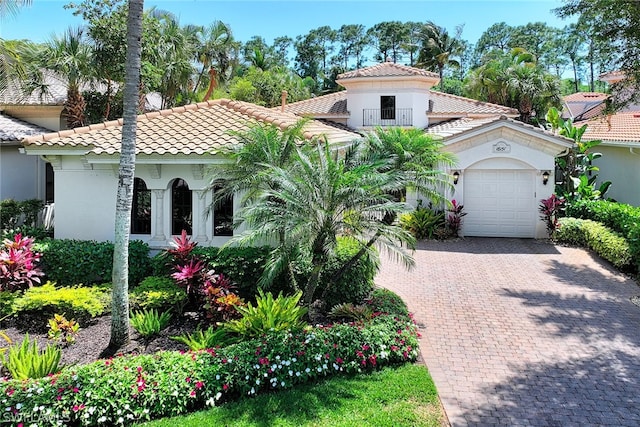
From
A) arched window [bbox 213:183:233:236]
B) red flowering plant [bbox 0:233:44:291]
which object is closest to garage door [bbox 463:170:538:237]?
arched window [bbox 213:183:233:236]

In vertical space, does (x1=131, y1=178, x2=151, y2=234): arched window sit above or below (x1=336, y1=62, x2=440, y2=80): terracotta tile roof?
below

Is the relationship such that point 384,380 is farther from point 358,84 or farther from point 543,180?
point 358,84

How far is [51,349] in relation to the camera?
6840 millimetres

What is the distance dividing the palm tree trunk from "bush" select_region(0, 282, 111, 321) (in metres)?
1.56

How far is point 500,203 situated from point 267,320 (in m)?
12.9

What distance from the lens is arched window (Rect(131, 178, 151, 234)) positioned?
12.2 metres

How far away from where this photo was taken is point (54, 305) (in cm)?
882

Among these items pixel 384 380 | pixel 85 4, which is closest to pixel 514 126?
pixel 384 380

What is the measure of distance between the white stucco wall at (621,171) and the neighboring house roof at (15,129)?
78.6ft

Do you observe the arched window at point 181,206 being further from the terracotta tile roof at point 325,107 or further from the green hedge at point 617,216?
the terracotta tile roof at point 325,107

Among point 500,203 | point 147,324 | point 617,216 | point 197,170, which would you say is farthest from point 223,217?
point 617,216

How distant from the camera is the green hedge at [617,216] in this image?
12812 mm

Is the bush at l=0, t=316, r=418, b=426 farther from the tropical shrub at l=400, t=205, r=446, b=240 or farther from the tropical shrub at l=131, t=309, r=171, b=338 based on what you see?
the tropical shrub at l=400, t=205, r=446, b=240

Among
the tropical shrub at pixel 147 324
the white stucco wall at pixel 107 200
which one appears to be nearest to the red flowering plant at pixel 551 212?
the white stucco wall at pixel 107 200
